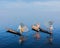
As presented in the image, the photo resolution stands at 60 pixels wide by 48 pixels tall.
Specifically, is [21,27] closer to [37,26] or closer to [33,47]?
[37,26]

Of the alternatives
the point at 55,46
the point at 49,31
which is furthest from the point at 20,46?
the point at 49,31

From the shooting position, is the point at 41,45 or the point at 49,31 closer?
the point at 41,45

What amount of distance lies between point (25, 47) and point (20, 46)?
2268mm

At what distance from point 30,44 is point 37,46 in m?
4.79

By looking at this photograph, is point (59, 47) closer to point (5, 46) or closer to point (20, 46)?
point (20, 46)

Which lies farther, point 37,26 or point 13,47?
point 37,26

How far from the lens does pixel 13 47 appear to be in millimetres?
78688

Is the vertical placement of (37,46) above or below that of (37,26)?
below

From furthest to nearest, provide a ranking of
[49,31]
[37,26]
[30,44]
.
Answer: [49,31], [37,26], [30,44]

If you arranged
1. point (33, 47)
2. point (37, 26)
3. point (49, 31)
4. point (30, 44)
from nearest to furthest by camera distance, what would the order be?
point (33, 47) → point (30, 44) → point (37, 26) → point (49, 31)

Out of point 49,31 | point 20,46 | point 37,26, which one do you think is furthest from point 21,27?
point 20,46

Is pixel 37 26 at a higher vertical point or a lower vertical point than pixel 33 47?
higher

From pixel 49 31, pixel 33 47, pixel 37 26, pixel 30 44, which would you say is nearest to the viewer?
pixel 33 47

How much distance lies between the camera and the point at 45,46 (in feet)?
260
